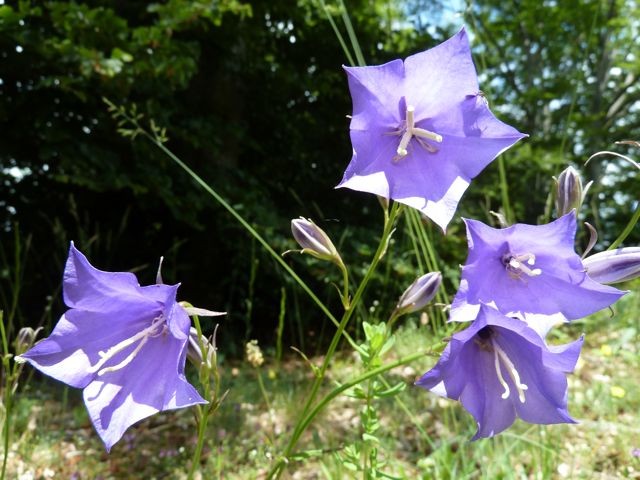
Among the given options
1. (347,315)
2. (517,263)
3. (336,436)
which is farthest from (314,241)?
(336,436)

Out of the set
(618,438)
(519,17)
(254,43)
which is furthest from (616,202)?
(618,438)

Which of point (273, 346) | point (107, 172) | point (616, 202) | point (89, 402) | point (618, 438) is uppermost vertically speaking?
point (89, 402)

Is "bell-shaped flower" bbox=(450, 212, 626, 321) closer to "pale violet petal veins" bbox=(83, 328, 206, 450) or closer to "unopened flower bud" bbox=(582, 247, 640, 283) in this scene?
"unopened flower bud" bbox=(582, 247, 640, 283)

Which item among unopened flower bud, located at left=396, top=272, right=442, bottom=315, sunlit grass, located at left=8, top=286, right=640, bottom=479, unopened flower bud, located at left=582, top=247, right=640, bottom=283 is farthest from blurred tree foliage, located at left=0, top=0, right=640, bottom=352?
unopened flower bud, located at left=582, top=247, right=640, bottom=283

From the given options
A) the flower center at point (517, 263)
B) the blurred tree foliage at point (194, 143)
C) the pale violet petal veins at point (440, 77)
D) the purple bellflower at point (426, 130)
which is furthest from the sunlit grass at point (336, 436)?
the pale violet petal veins at point (440, 77)

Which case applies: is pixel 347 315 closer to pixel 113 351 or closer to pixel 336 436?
pixel 113 351

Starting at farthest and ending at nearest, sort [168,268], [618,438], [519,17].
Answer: [519,17] < [168,268] < [618,438]

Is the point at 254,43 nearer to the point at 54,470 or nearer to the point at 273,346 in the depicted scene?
the point at 273,346
